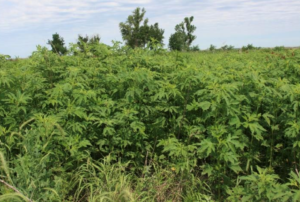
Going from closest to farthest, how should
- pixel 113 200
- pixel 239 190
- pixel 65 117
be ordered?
1. pixel 113 200
2. pixel 239 190
3. pixel 65 117

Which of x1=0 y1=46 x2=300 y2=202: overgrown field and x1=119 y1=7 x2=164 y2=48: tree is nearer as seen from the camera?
x1=0 y1=46 x2=300 y2=202: overgrown field

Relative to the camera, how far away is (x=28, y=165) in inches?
98.7

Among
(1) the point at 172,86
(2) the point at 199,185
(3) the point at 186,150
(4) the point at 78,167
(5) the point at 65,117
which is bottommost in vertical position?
(2) the point at 199,185

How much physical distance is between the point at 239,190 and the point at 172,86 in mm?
1241

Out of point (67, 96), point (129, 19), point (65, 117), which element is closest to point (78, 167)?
point (65, 117)

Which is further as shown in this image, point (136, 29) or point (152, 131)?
point (136, 29)

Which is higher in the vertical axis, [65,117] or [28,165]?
[65,117]

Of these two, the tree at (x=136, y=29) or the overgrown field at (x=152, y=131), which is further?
the tree at (x=136, y=29)

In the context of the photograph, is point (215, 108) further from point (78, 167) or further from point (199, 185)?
point (78, 167)

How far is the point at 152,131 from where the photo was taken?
3.42 metres

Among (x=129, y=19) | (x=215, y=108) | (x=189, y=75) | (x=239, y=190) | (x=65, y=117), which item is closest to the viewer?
(x=239, y=190)

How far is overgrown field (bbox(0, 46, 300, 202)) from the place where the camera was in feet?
9.26

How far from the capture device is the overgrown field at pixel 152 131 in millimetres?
2822

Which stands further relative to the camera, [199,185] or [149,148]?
[149,148]
